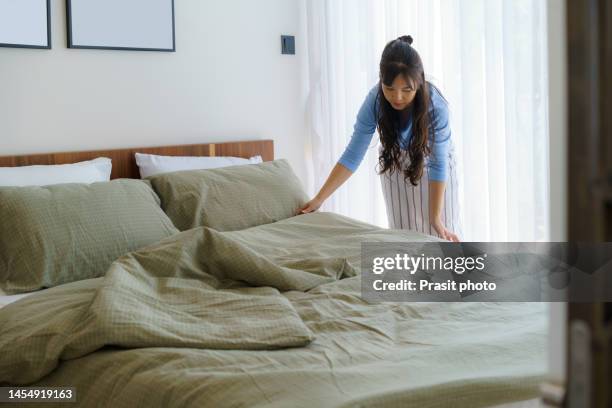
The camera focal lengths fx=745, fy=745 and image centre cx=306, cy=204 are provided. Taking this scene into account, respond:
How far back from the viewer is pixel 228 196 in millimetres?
2938

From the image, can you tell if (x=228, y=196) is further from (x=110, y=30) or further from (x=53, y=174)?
(x=110, y=30)

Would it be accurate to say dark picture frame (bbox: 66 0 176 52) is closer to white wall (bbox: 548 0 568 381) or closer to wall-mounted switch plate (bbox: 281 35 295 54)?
wall-mounted switch plate (bbox: 281 35 295 54)

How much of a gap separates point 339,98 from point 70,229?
5.83 feet

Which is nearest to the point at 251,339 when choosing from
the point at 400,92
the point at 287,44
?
the point at 400,92

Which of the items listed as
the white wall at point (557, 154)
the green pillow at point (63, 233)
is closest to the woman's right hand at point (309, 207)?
the green pillow at point (63, 233)

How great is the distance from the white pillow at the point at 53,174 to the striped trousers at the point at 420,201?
47.0 inches

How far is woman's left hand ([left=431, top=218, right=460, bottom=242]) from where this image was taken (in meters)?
2.96

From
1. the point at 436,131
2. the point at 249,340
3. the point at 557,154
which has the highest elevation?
the point at 436,131

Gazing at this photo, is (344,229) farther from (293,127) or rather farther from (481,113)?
(293,127)

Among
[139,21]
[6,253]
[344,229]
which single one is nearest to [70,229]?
[6,253]

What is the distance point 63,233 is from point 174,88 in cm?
118

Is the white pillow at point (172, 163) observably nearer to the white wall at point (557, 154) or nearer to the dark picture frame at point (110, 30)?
the dark picture frame at point (110, 30)

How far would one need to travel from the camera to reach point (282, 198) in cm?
309

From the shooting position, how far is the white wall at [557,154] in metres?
0.62
